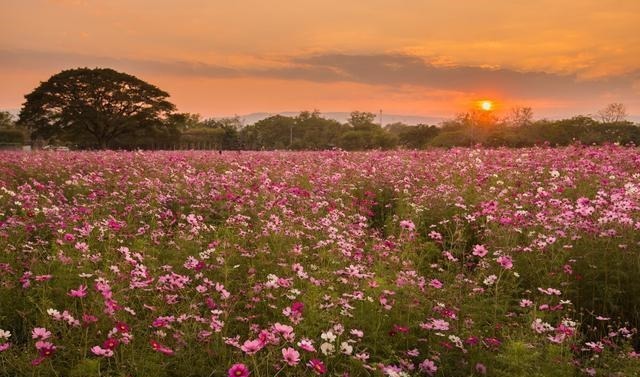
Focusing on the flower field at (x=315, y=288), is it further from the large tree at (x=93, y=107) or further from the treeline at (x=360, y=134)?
the large tree at (x=93, y=107)

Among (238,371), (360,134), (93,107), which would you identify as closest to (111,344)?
(238,371)

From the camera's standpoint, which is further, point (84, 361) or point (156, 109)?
point (156, 109)

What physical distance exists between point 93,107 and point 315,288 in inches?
1905

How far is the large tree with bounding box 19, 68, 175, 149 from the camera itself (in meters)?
45.4

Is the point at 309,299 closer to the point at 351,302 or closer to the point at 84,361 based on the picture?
the point at 351,302

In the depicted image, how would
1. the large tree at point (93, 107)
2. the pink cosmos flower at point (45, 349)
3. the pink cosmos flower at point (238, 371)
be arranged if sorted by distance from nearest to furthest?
A: the pink cosmos flower at point (238, 371) < the pink cosmos flower at point (45, 349) < the large tree at point (93, 107)

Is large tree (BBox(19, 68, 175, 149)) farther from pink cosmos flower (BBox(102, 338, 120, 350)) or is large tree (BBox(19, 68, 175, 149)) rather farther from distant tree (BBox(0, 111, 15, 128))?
pink cosmos flower (BBox(102, 338, 120, 350))

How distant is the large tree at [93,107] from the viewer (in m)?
45.4

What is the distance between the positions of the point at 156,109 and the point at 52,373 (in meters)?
49.1

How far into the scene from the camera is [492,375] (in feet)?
10.9

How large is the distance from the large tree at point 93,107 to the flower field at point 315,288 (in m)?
42.8

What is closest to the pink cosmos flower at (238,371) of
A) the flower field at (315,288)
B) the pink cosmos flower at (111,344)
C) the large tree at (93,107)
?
the flower field at (315,288)

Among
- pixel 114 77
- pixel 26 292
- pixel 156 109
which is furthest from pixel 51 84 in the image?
pixel 26 292

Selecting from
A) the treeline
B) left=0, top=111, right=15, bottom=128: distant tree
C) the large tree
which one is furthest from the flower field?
left=0, top=111, right=15, bottom=128: distant tree
